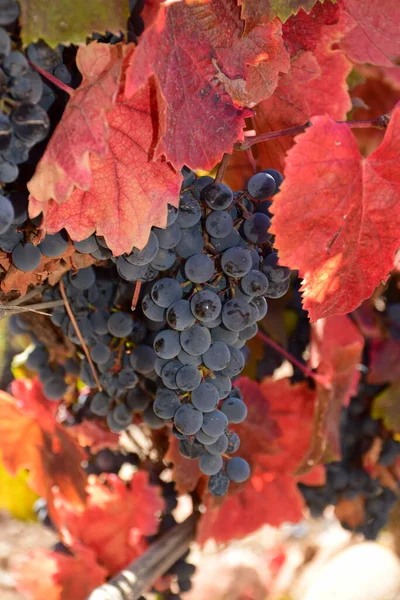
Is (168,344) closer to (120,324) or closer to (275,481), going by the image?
(120,324)

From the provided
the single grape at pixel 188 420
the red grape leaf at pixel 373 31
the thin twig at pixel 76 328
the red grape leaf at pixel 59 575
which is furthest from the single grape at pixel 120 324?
the red grape leaf at pixel 59 575

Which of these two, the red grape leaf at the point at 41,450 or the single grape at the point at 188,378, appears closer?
the single grape at the point at 188,378

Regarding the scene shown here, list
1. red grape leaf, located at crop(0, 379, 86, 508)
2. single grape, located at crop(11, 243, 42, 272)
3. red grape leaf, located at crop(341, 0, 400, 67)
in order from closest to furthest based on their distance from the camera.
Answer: single grape, located at crop(11, 243, 42, 272), red grape leaf, located at crop(341, 0, 400, 67), red grape leaf, located at crop(0, 379, 86, 508)

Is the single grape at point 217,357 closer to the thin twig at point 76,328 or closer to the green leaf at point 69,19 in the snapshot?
the thin twig at point 76,328

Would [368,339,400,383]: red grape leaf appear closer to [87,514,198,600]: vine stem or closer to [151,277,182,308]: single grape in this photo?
[87,514,198,600]: vine stem

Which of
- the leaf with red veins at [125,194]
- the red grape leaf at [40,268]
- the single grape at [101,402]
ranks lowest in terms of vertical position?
the single grape at [101,402]

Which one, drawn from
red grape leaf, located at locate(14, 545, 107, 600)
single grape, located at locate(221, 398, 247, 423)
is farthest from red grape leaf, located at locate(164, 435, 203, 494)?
red grape leaf, located at locate(14, 545, 107, 600)

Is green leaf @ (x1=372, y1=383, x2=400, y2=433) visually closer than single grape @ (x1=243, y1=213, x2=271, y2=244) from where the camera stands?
No
